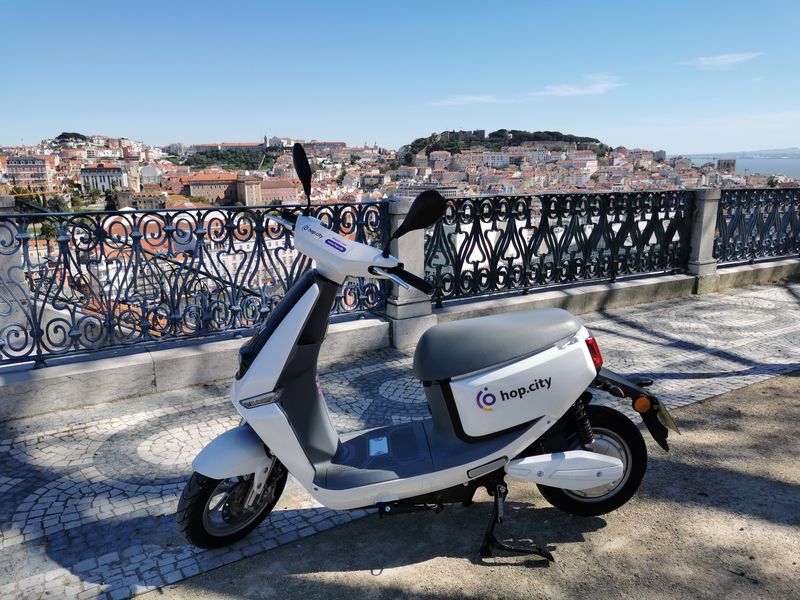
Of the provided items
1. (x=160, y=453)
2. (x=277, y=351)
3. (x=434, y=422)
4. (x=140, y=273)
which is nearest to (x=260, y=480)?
(x=277, y=351)

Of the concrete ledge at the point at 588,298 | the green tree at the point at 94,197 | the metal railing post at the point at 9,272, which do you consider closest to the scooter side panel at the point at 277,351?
the metal railing post at the point at 9,272

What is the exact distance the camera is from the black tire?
8.96ft

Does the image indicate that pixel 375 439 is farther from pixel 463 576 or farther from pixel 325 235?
pixel 325 235

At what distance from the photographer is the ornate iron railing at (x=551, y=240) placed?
6.04 m

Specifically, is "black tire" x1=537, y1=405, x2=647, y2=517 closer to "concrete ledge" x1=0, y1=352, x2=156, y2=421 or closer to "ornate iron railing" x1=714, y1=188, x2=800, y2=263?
"concrete ledge" x1=0, y1=352, x2=156, y2=421

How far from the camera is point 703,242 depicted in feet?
25.4

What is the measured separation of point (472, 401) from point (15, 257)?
3571 mm

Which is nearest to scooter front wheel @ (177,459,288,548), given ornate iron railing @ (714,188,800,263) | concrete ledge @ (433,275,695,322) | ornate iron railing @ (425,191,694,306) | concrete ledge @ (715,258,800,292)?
concrete ledge @ (433,275,695,322)

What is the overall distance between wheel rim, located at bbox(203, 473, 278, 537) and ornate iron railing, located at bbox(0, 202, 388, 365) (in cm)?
243

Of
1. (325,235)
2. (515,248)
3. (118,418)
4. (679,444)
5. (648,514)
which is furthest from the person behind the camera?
(515,248)

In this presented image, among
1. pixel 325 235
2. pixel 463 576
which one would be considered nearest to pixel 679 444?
pixel 463 576

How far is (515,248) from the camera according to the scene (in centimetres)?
642

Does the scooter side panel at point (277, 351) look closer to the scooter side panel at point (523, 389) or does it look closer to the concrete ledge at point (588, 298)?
the scooter side panel at point (523, 389)

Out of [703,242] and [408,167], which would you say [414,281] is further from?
[408,167]
